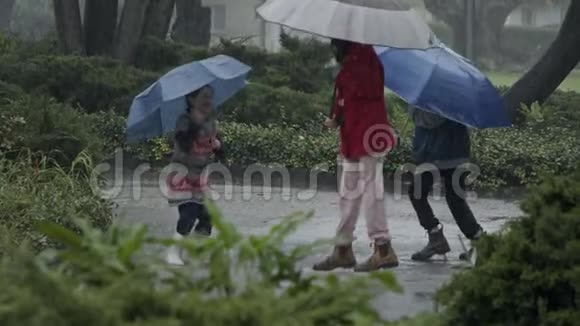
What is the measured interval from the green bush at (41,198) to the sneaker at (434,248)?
216 cm

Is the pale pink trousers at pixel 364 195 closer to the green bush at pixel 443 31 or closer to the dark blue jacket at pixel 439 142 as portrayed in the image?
the dark blue jacket at pixel 439 142

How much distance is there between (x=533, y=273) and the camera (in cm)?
552

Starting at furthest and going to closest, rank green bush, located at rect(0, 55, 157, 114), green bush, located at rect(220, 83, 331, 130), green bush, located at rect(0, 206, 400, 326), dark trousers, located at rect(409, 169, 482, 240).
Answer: green bush, located at rect(0, 55, 157, 114), green bush, located at rect(220, 83, 331, 130), dark trousers, located at rect(409, 169, 482, 240), green bush, located at rect(0, 206, 400, 326)

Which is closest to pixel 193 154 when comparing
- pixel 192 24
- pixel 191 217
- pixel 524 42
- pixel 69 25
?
pixel 191 217

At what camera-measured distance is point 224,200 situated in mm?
13820

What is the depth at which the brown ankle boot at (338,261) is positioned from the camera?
31.5ft

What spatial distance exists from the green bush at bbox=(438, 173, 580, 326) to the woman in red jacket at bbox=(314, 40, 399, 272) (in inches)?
149

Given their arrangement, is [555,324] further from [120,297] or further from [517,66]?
[517,66]

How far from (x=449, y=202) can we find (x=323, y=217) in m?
2.33

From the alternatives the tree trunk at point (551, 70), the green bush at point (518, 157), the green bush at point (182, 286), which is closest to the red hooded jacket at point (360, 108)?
the green bush at point (518, 157)

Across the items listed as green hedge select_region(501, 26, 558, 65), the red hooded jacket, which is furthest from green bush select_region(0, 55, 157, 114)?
green hedge select_region(501, 26, 558, 65)

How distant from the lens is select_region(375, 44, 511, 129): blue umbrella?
397 inches

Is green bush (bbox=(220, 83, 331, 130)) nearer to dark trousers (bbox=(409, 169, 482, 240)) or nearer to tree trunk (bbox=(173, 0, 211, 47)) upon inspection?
tree trunk (bbox=(173, 0, 211, 47))

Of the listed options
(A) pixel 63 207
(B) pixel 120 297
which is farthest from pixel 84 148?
(B) pixel 120 297
